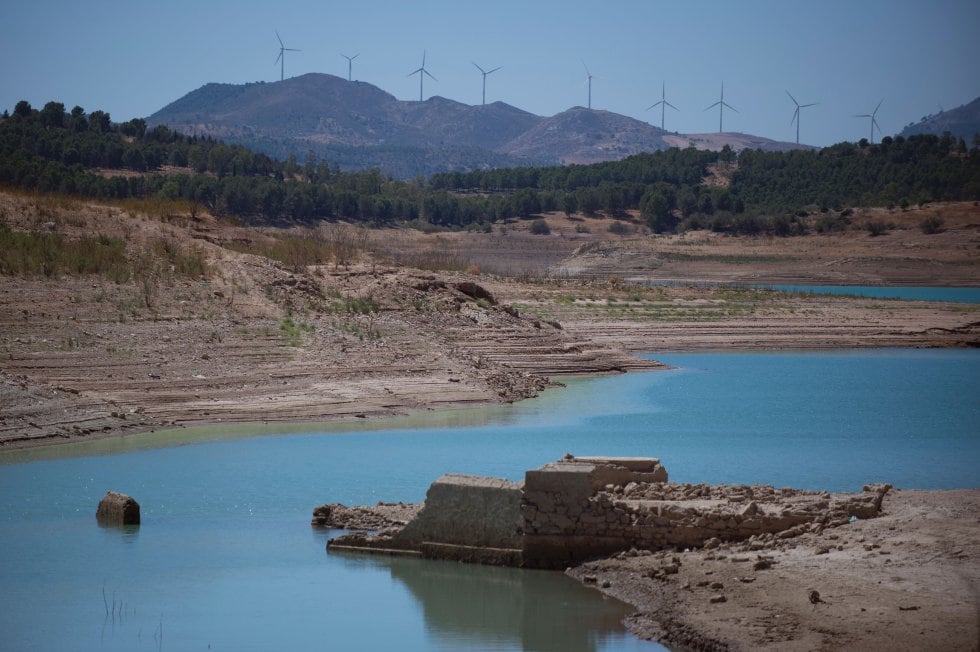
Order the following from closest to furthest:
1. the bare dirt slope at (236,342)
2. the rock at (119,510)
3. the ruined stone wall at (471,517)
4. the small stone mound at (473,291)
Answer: the ruined stone wall at (471,517) < the rock at (119,510) < the bare dirt slope at (236,342) < the small stone mound at (473,291)

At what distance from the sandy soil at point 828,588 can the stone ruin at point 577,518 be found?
23 cm

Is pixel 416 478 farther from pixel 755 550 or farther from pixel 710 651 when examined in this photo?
pixel 710 651

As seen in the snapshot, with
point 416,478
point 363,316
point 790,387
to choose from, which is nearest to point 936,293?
point 790,387

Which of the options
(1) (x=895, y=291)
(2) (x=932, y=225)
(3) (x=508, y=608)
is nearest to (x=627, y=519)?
(3) (x=508, y=608)

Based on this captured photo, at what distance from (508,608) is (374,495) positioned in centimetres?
483

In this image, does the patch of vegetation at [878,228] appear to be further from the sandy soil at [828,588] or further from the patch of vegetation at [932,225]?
the sandy soil at [828,588]

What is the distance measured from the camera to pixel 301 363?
25.2 meters

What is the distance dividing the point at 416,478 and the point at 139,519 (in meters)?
4.17

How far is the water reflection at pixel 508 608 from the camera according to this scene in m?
10.5

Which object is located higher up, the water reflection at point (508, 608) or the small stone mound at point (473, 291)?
the small stone mound at point (473, 291)

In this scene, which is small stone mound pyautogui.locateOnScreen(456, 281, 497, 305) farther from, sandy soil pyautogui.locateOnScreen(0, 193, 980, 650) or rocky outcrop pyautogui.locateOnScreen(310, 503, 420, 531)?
rocky outcrop pyautogui.locateOnScreen(310, 503, 420, 531)

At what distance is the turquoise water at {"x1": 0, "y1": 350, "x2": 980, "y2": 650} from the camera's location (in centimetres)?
1096

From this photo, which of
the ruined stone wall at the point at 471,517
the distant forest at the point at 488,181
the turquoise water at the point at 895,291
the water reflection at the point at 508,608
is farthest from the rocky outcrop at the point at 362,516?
the turquoise water at the point at 895,291

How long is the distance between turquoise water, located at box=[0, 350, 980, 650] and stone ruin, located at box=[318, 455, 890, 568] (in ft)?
0.86
